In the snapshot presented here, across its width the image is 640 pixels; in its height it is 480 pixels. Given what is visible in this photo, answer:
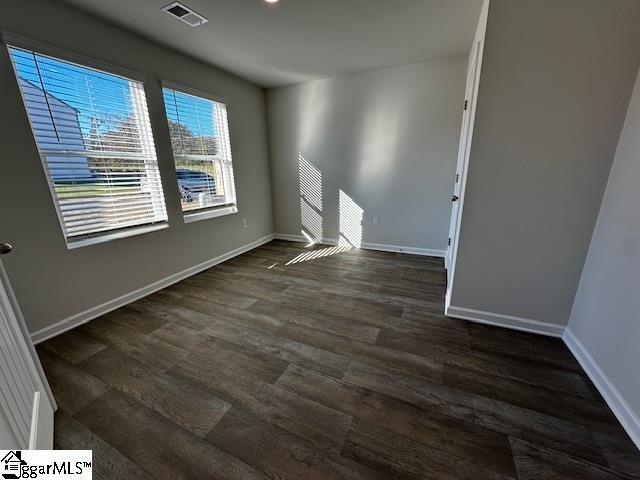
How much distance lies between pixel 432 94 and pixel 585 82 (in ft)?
6.17

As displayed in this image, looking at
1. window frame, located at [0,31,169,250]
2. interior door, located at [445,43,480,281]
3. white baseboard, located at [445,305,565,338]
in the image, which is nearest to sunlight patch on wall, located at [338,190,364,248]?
interior door, located at [445,43,480,281]

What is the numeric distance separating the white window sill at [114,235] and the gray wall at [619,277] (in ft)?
11.8

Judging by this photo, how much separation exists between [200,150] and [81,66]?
1.22 meters

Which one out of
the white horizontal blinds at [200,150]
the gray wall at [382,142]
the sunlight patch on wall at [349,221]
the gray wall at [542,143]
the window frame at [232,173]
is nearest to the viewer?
the gray wall at [542,143]

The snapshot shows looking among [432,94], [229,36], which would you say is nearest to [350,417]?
[229,36]

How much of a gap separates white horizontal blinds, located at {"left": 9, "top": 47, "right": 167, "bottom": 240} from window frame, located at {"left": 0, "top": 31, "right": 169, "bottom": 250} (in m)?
0.02

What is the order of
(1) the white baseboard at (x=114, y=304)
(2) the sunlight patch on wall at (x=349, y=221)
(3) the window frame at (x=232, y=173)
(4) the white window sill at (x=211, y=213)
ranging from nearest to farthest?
1. (1) the white baseboard at (x=114, y=304)
2. (3) the window frame at (x=232, y=173)
3. (4) the white window sill at (x=211, y=213)
4. (2) the sunlight patch on wall at (x=349, y=221)

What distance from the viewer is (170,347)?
183 centimetres

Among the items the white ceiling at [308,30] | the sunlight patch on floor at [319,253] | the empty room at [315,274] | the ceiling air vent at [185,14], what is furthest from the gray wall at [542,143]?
the ceiling air vent at [185,14]

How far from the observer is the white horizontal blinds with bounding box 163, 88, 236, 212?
282cm

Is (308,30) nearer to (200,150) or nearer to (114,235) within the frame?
(200,150)

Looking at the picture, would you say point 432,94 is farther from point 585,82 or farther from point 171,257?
point 171,257

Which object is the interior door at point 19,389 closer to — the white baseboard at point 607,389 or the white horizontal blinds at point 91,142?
the white horizontal blinds at point 91,142

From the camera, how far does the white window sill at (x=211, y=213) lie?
9.96ft
